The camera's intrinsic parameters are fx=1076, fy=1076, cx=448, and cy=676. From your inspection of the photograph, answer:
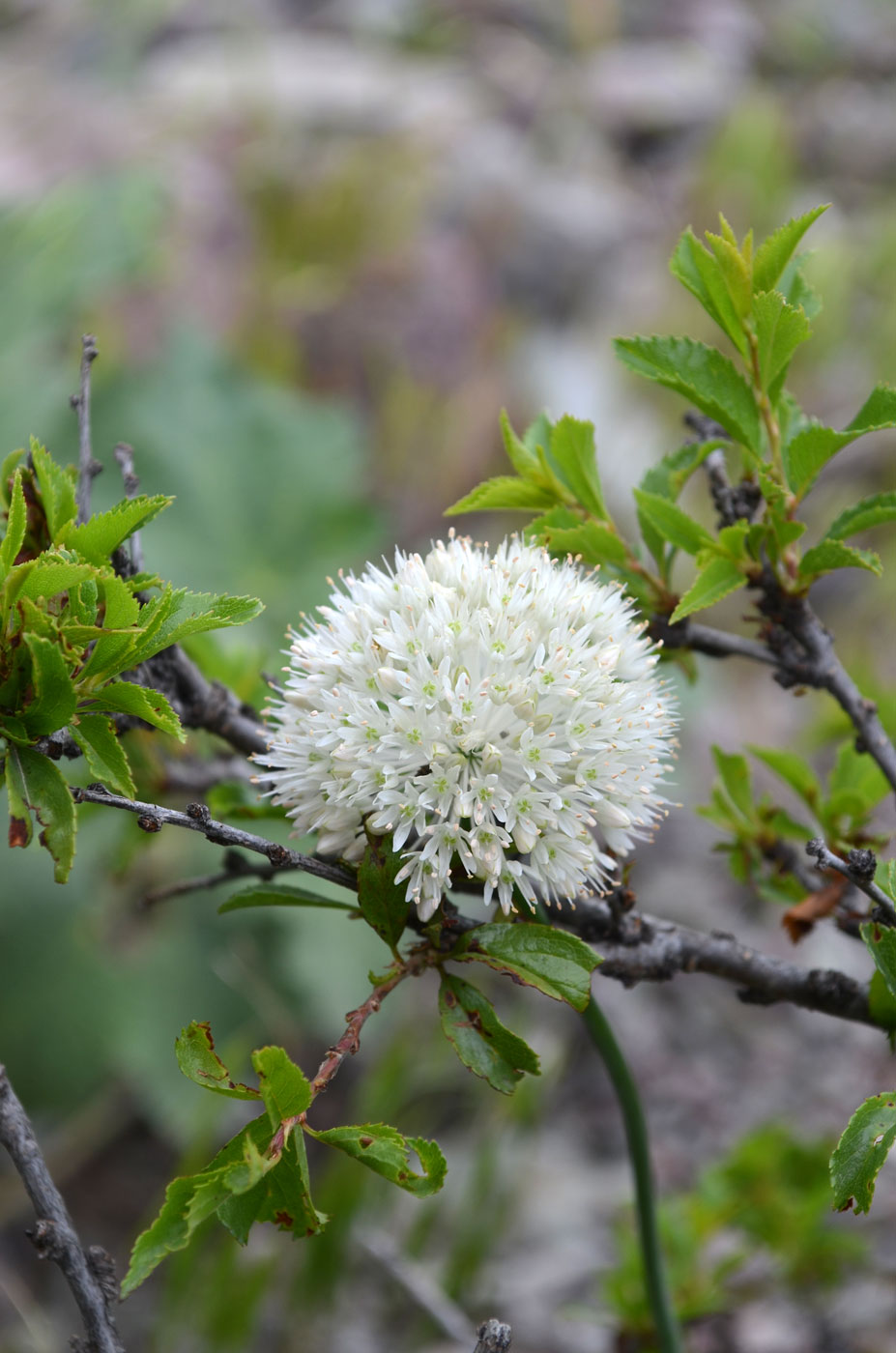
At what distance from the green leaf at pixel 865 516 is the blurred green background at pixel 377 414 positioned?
79 cm

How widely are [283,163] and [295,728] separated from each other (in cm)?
637

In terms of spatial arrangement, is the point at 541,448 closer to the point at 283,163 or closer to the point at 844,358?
the point at 844,358

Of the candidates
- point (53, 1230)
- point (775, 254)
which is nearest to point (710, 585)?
point (775, 254)

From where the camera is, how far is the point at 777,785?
12.8 feet

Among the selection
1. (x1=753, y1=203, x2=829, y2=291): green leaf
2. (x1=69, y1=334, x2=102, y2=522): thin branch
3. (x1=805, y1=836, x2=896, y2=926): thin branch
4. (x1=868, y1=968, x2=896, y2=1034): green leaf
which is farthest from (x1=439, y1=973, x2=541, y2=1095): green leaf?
(x1=753, y1=203, x2=829, y2=291): green leaf

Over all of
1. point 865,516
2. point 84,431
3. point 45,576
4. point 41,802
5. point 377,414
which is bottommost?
point 41,802

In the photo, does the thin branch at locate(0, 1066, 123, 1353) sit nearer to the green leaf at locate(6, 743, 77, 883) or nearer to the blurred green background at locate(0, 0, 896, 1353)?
the green leaf at locate(6, 743, 77, 883)

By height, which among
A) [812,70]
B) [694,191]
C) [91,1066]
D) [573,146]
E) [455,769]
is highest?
[812,70]

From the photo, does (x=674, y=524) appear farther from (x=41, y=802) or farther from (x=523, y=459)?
(x=41, y=802)

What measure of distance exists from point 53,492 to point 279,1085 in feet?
1.78

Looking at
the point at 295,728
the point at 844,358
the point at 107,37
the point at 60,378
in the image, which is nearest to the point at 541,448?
the point at 295,728

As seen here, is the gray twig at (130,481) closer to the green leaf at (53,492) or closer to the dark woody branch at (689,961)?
the green leaf at (53,492)

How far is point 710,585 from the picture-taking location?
100 centimetres

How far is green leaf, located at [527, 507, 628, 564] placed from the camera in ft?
3.40
